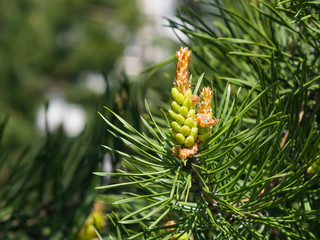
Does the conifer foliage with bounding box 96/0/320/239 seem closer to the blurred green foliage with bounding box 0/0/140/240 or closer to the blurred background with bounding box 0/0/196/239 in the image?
the blurred background with bounding box 0/0/196/239

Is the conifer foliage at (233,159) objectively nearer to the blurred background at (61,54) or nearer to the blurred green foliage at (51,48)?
the blurred background at (61,54)

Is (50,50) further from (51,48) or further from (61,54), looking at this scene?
(61,54)

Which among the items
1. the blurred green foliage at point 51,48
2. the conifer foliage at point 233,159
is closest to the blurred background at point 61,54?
the blurred green foliage at point 51,48

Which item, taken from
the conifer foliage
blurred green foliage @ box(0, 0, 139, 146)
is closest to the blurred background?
blurred green foliage @ box(0, 0, 139, 146)

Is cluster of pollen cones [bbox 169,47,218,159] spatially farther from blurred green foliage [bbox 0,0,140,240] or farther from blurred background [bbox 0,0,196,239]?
blurred green foliage [bbox 0,0,140,240]

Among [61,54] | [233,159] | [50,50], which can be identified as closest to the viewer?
[233,159]

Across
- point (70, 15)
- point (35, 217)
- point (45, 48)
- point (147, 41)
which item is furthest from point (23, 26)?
point (35, 217)

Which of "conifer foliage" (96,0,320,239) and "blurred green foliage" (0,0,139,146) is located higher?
"conifer foliage" (96,0,320,239)

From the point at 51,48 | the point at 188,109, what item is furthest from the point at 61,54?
the point at 188,109

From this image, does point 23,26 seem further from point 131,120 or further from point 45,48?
point 131,120

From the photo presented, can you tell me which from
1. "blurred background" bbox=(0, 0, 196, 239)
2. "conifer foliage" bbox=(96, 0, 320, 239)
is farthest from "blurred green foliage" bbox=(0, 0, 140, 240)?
"conifer foliage" bbox=(96, 0, 320, 239)

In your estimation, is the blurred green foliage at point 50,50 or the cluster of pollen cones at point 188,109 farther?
the blurred green foliage at point 50,50

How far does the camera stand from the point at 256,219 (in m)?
0.20

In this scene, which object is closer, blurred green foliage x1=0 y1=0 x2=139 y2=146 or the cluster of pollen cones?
the cluster of pollen cones
